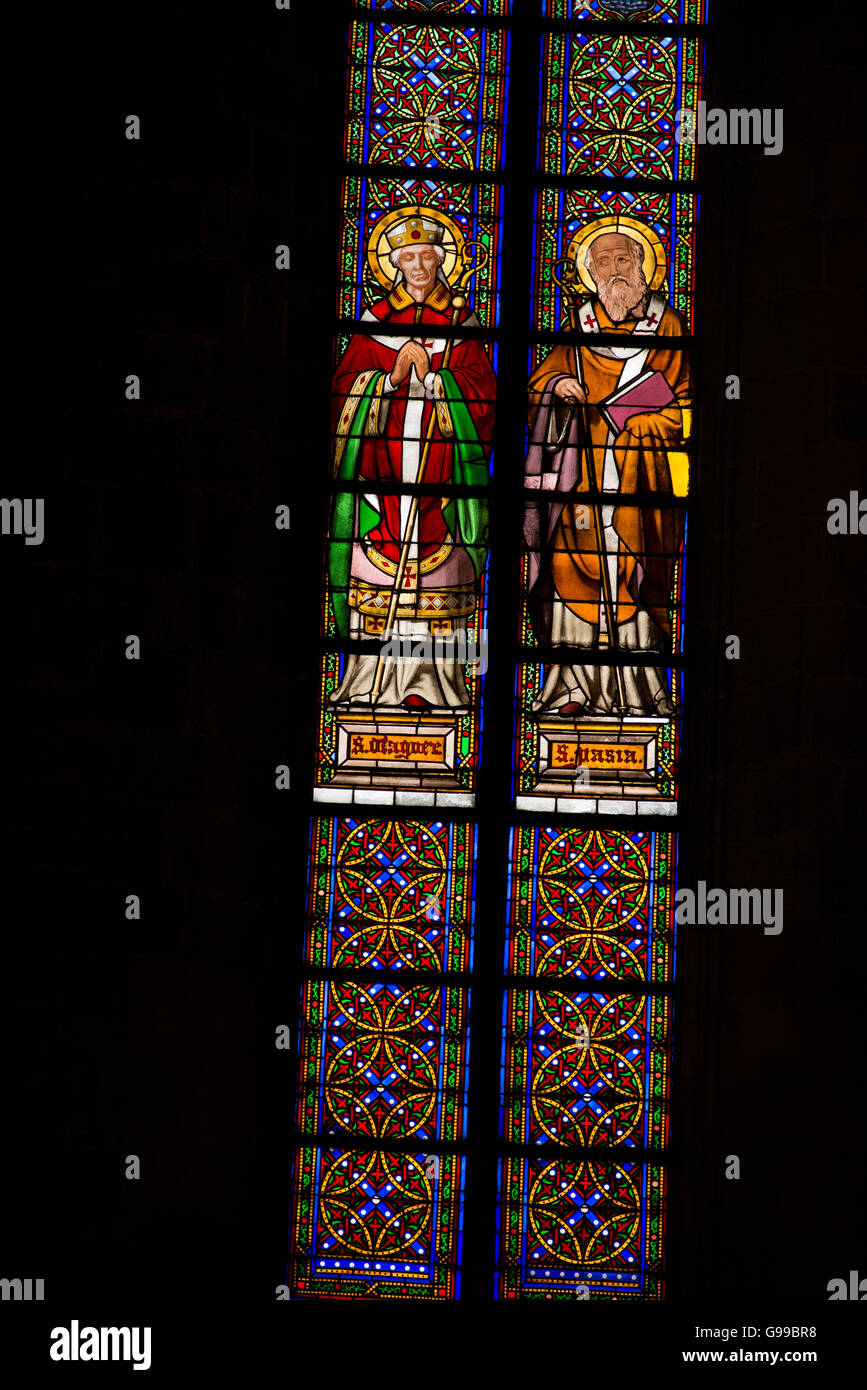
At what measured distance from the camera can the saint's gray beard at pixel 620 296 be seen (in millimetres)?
7824

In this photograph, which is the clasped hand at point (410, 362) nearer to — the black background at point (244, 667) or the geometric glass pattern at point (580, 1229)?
the black background at point (244, 667)

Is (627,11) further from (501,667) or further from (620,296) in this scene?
(501,667)

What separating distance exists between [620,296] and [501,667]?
1.50 metres

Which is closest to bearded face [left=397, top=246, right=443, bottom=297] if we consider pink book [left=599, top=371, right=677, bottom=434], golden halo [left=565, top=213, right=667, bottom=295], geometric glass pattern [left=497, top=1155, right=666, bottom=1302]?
golden halo [left=565, top=213, right=667, bottom=295]

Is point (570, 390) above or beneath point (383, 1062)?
above

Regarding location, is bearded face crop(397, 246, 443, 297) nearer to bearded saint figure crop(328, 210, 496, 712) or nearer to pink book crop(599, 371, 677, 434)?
bearded saint figure crop(328, 210, 496, 712)

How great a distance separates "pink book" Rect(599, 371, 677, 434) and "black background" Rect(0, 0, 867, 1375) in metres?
0.25

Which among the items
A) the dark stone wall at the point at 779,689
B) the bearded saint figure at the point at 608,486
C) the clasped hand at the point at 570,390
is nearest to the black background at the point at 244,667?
the dark stone wall at the point at 779,689

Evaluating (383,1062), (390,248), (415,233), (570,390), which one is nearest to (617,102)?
(415,233)

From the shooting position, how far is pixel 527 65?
799cm

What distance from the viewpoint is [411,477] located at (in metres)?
7.69

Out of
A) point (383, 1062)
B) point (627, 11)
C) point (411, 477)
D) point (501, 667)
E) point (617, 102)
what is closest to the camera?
point (383, 1062)
